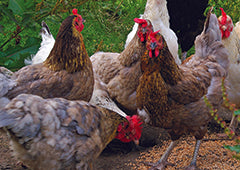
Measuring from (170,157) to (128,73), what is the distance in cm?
106

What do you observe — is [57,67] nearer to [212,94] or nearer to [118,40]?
[212,94]

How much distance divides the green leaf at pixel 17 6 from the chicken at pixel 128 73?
3.90 ft

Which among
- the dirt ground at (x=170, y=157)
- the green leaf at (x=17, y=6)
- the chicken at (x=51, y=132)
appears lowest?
the dirt ground at (x=170, y=157)

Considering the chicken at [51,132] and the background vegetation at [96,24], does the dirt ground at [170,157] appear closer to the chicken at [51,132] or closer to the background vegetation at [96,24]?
the chicken at [51,132]

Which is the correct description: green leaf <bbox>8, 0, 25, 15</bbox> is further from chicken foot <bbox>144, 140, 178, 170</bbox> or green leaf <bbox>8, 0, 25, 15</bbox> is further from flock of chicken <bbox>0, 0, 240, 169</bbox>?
chicken foot <bbox>144, 140, 178, 170</bbox>

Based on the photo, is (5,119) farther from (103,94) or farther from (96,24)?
(96,24)

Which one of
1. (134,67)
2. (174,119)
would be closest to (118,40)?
(134,67)

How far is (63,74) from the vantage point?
2.79 metres

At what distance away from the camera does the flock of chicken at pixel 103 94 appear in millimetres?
1981

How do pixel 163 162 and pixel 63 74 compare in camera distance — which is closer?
pixel 63 74

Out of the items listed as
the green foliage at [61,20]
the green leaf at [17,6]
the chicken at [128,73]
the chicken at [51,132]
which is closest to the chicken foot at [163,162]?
the chicken at [128,73]

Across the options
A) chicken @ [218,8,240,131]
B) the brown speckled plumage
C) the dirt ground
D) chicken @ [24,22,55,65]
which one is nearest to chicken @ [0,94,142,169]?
the brown speckled plumage

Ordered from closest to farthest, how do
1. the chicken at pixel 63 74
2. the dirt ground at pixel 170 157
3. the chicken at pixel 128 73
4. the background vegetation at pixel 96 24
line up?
the chicken at pixel 63 74
the dirt ground at pixel 170 157
the chicken at pixel 128 73
the background vegetation at pixel 96 24

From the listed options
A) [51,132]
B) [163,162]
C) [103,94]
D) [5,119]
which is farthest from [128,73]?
[5,119]
